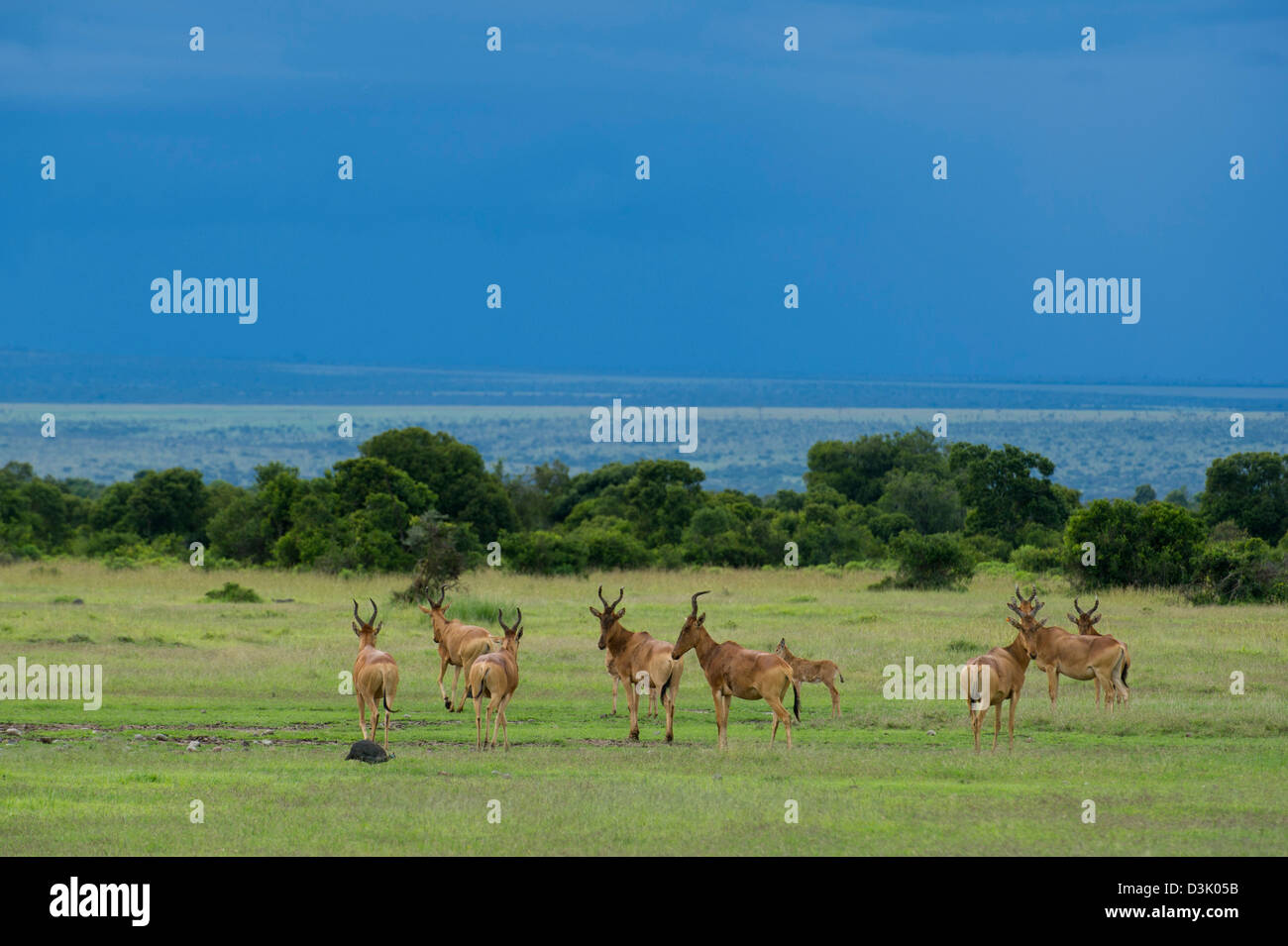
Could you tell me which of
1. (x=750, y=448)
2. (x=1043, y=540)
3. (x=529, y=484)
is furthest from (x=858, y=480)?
(x=750, y=448)

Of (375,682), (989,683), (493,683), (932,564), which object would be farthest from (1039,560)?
(375,682)

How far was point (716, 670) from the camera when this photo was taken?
1805 centimetres

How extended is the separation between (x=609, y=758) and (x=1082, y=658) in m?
7.31

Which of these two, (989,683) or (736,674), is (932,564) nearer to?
(736,674)

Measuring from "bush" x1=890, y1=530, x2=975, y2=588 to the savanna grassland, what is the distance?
10.4 metres

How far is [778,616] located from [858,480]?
4607 cm

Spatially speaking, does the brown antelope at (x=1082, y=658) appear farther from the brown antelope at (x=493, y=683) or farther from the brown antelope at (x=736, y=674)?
the brown antelope at (x=493, y=683)

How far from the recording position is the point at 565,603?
3853 centimetres

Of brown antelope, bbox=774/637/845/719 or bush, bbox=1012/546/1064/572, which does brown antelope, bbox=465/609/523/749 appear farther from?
bush, bbox=1012/546/1064/572

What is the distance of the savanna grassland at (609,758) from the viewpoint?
12.5 m

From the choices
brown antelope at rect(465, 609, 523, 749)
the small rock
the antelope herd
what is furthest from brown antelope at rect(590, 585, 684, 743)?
the small rock

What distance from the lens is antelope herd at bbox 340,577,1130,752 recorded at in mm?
17234

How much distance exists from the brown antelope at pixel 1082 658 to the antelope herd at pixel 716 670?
1cm
